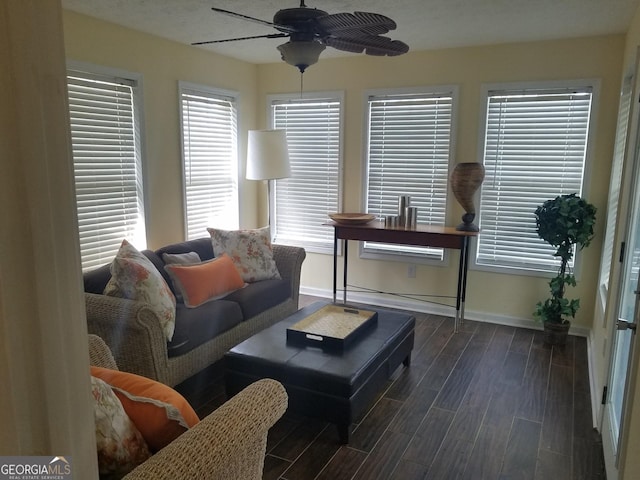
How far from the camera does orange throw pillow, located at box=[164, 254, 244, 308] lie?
3365 mm

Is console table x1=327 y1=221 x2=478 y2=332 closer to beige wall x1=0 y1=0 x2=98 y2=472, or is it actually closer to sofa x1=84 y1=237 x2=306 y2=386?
sofa x1=84 y1=237 x2=306 y2=386

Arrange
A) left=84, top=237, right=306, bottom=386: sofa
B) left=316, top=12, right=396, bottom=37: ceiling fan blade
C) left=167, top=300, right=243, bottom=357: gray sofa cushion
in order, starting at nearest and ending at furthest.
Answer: left=316, top=12, right=396, bottom=37: ceiling fan blade
left=84, top=237, right=306, bottom=386: sofa
left=167, top=300, right=243, bottom=357: gray sofa cushion

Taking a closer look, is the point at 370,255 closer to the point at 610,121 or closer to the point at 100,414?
the point at 610,121

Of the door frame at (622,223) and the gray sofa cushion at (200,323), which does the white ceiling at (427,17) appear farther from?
the gray sofa cushion at (200,323)

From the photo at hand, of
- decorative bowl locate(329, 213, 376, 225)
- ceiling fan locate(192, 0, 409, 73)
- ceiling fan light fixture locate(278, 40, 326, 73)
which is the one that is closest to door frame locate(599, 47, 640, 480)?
ceiling fan locate(192, 0, 409, 73)

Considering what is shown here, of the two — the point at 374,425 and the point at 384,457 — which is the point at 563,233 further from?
the point at 384,457

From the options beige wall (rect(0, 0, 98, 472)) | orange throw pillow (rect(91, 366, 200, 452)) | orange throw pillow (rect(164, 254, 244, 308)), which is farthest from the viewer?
orange throw pillow (rect(164, 254, 244, 308))

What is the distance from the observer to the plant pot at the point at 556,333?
12.9 ft

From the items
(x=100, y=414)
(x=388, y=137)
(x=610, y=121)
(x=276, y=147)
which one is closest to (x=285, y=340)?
(x=100, y=414)

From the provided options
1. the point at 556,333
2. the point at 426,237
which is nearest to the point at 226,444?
the point at 426,237

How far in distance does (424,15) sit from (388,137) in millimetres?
1502

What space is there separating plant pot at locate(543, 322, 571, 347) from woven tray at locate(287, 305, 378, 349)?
1.68m

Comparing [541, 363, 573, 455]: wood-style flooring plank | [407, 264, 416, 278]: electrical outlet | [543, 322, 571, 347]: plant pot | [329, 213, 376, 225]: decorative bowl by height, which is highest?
[329, 213, 376, 225]: decorative bowl

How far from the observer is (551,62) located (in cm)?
404
